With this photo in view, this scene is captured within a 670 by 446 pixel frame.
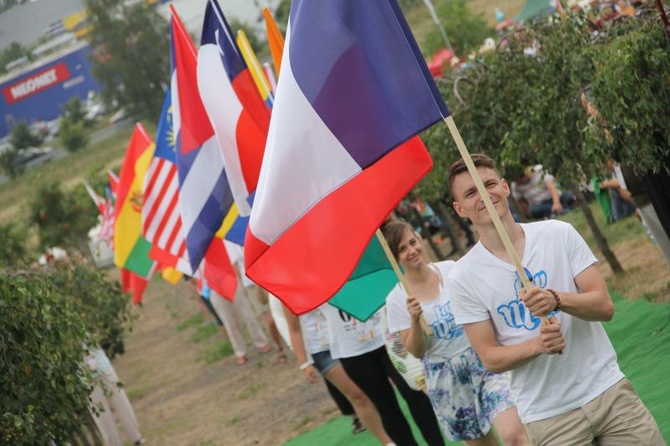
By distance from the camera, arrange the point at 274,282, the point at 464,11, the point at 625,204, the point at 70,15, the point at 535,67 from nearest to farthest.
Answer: the point at 274,282
the point at 535,67
the point at 625,204
the point at 464,11
the point at 70,15

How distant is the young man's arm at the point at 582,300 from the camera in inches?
182

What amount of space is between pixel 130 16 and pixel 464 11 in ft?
140

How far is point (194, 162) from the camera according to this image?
1001 cm

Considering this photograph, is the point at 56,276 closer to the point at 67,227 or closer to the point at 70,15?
the point at 67,227

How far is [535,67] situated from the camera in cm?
1149

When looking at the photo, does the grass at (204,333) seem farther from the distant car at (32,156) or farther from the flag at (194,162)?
the distant car at (32,156)

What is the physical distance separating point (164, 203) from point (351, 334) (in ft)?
15.7

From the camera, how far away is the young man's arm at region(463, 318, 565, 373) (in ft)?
15.5

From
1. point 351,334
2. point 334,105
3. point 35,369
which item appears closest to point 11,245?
point 35,369

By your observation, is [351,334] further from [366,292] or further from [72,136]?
[72,136]

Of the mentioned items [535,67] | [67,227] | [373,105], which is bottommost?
[67,227]

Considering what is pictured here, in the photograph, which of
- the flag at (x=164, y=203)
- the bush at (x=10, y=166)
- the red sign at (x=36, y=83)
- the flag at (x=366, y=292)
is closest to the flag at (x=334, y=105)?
the flag at (x=366, y=292)

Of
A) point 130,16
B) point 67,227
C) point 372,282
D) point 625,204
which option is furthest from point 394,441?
point 130,16

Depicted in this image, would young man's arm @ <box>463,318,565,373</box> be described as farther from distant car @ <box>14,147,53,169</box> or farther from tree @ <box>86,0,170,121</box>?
distant car @ <box>14,147,53,169</box>
